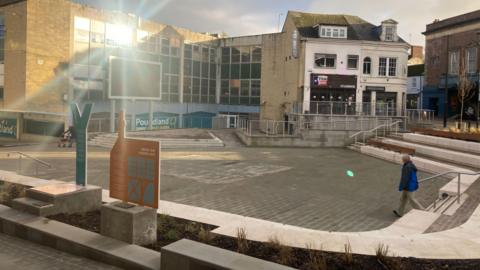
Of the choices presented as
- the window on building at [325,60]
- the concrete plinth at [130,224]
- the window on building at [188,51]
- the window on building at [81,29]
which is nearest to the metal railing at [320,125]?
the window on building at [325,60]

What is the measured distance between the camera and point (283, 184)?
16.0 meters

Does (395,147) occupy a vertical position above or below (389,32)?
below

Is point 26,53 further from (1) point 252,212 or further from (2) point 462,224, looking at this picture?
(2) point 462,224

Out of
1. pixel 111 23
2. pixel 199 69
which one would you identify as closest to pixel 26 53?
pixel 111 23

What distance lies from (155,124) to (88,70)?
353 inches

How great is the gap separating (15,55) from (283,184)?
30882 mm

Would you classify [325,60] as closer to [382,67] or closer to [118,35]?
[382,67]

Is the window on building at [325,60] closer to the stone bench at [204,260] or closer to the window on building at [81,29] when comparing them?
the window on building at [81,29]

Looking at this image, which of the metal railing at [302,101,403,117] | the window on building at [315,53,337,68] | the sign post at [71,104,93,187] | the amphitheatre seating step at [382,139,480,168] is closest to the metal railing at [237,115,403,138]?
the metal railing at [302,101,403,117]

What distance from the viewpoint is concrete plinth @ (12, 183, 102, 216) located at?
947cm

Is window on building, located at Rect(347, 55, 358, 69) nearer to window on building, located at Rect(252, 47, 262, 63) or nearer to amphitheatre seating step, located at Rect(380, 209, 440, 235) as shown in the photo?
window on building, located at Rect(252, 47, 262, 63)

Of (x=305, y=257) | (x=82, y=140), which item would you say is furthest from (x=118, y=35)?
(x=305, y=257)

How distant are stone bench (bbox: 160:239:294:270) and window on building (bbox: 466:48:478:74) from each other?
42.5m

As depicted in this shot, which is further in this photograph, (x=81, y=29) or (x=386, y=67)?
(x=386, y=67)
